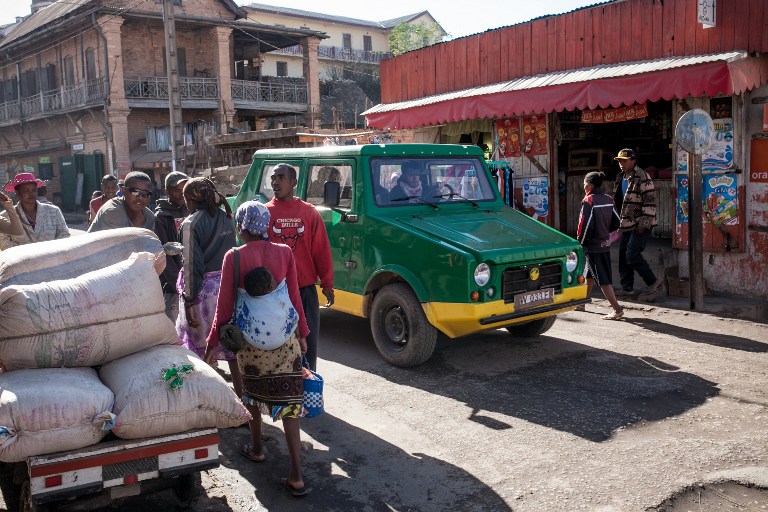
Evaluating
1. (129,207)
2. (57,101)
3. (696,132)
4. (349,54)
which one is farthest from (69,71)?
(696,132)

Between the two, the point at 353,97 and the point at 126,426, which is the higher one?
the point at 353,97

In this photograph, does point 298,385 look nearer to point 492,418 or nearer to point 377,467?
point 377,467

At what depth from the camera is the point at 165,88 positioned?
31.0m

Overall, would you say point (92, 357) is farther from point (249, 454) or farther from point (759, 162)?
point (759, 162)

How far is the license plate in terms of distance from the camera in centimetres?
625

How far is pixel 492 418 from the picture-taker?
17.2 ft

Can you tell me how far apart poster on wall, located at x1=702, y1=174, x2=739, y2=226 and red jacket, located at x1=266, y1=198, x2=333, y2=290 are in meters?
6.05

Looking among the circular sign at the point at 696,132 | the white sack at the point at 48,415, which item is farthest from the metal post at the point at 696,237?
the white sack at the point at 48,415

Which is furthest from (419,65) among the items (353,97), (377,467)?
(353,97)

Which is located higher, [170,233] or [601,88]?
[601,88]

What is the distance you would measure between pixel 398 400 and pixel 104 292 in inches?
105

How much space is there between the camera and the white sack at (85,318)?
11.6 ft

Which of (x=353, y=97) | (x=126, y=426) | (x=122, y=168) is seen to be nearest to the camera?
(x=126, y=426)

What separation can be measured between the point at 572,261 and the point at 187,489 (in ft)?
13.6
